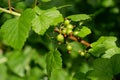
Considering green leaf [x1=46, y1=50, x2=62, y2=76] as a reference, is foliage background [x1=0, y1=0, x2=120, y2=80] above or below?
below

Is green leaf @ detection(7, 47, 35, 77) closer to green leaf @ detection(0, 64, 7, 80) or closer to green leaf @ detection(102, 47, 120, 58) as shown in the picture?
green leaf @ detection(0, 64, 7, 80)

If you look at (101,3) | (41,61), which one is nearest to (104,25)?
(101,3)

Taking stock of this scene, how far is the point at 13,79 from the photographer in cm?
362

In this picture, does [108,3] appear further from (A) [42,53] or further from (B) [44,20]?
(B) [44,20]

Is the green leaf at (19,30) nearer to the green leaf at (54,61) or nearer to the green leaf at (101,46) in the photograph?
the green leaf at (54,61)

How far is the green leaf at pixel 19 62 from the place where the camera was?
3621 mm

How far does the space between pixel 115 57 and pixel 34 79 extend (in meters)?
2.06

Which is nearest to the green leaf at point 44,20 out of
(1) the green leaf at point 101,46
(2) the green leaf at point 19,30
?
(2) the green leaf at point 19,30

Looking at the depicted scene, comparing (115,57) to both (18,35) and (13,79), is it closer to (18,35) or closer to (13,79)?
(18,35)

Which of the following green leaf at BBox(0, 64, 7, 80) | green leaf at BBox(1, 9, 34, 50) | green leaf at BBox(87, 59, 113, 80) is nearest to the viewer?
green leaf at BBox(1, 9, 34, 50)

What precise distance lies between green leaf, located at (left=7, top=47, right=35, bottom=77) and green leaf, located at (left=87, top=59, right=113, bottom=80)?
6.60ft

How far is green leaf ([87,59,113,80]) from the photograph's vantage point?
5.32ft

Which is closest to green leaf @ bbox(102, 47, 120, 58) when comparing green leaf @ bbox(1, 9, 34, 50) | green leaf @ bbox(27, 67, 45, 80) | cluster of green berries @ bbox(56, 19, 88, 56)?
cluster of green berries @ bbox(56, 19, 88, 56)

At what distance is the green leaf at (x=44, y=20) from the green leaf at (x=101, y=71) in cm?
26
